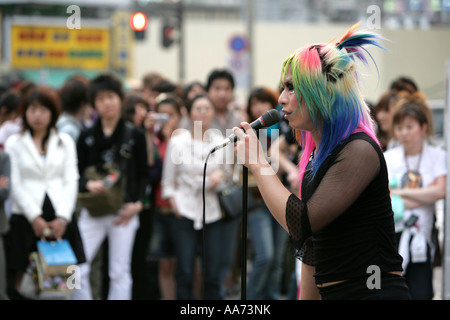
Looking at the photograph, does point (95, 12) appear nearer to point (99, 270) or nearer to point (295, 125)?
point (99, 270)

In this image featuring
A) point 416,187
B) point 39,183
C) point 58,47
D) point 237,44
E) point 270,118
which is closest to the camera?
point 270,118

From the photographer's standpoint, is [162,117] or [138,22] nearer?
[162,117]

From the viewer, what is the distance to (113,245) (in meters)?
6.70

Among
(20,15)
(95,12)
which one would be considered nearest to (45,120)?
(20,15)

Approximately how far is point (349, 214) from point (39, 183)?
156 inches

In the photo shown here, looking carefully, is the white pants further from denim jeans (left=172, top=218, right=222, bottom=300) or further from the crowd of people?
denim jeans (left=172, top=218, right=222, bottom=300)

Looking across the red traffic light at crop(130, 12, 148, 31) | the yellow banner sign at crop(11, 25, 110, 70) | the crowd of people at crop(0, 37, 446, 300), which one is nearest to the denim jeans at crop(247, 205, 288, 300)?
the crowd of people at crop(0, 37, 446, 300)

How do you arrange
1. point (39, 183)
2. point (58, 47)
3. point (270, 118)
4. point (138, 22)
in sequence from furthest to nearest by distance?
1. point (58, 47)
2. point (138, 22)
3. point (39, 183)
4. point (270, 118)

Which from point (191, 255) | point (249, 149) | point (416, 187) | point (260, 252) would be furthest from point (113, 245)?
point (249, 149)

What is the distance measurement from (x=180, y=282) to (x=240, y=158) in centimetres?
395

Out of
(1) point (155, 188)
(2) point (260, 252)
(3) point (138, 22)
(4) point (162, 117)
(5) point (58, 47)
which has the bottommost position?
(2) point (260, 252)

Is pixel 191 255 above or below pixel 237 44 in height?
below

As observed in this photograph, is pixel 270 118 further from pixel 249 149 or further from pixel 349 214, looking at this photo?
pixel 349 214

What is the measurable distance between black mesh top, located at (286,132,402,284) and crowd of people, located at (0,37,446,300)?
2.56 m
